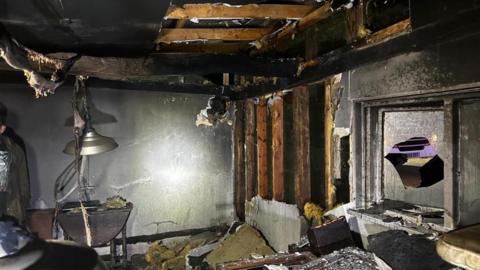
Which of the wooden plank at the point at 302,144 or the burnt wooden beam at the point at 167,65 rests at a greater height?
the burnt wooden beam at the point at 167,65

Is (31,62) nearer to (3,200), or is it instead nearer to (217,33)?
(217,33)

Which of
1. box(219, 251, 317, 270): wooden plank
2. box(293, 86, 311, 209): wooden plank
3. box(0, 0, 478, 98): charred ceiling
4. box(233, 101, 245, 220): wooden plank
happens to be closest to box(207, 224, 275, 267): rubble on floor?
box(233, 101, 245, 220): wooden plank

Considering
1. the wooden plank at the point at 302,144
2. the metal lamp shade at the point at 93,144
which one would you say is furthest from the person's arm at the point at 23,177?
the wooden plank at the point at 302,144

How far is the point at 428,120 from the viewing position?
3.53 meters

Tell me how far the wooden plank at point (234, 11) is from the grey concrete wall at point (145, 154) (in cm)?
321

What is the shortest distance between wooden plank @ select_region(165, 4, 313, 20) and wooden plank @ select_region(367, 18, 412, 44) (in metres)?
0.93

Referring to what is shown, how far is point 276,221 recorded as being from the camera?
5348 millimetres

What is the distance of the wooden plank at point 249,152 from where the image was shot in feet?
20.8

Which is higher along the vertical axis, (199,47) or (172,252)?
(199,47)

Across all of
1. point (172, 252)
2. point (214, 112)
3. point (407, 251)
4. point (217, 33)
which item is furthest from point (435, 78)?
point (172, 252)

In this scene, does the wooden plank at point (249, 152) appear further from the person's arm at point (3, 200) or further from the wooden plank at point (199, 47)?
the person's arm at point (3, 200)

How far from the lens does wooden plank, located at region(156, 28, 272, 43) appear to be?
15.3ft

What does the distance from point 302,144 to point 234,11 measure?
1829 mm

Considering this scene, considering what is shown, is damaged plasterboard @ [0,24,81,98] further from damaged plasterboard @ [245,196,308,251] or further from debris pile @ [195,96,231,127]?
debris pile @ [195,96,231,127]
